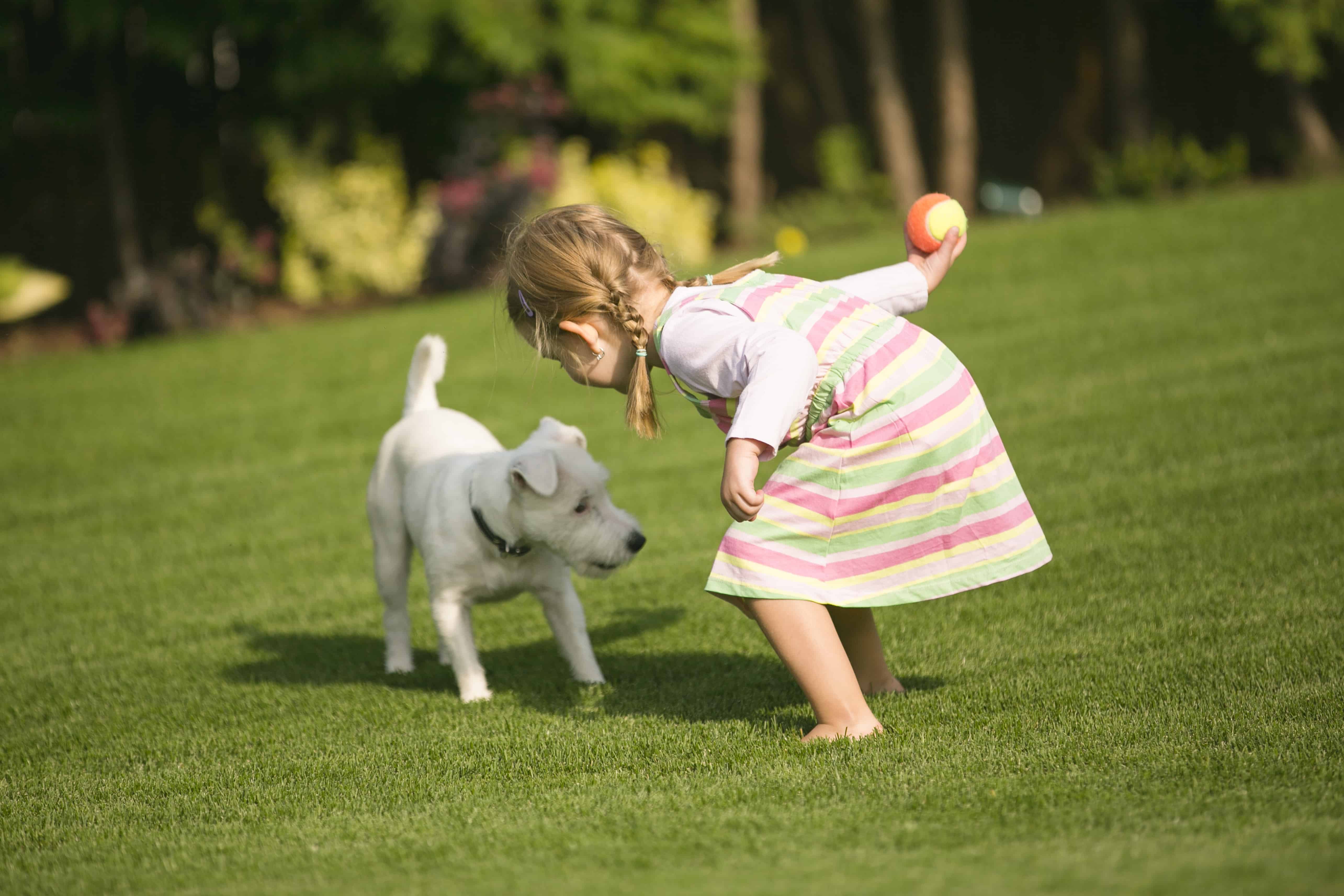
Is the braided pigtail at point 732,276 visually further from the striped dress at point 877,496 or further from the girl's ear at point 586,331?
the girl's ear at point 586,331

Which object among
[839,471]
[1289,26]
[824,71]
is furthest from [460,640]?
[824,71]

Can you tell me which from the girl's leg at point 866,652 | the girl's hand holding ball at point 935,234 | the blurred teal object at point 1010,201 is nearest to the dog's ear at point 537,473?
the girl's leg at point 866,652

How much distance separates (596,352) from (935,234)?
3.82 feet

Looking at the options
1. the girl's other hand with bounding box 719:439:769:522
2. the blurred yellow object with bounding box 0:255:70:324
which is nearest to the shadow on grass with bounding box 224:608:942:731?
the girl's other hand with bounding box 719:439:769:522

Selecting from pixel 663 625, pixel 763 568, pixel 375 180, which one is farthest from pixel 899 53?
pixel 763 568

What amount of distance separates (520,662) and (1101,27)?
15395mm

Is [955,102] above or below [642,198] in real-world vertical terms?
above

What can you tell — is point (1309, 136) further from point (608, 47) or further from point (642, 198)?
point (608, 47)

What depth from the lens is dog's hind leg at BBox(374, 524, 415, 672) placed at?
4816mm

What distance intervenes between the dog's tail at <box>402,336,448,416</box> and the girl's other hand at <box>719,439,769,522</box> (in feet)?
7.14

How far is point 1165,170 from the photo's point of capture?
1493 centimetres

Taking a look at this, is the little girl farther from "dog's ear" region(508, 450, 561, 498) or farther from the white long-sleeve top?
"dog's ear" region(508, 450, 561, 498)

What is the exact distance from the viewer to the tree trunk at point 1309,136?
15008 mm

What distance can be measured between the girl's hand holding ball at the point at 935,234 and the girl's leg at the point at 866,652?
106cm
